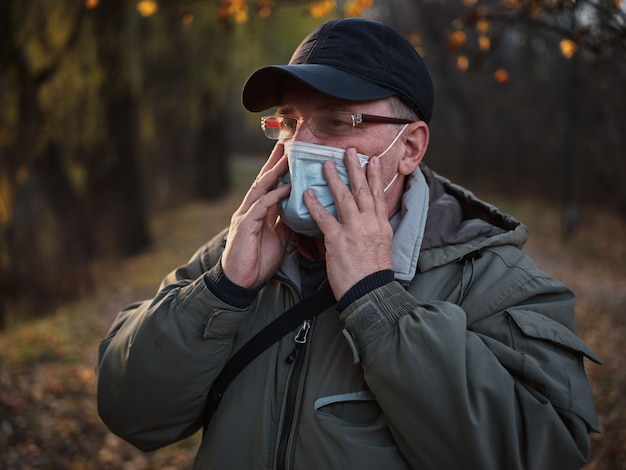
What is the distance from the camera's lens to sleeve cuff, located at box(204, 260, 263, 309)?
6.81 ft

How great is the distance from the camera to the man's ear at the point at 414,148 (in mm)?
2281

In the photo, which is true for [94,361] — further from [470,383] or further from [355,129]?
[470,383]

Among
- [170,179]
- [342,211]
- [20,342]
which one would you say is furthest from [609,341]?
[170,179]

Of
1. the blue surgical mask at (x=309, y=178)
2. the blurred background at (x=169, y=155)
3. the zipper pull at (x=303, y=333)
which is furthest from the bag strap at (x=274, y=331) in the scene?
the blurred background at (x=169, y=155)

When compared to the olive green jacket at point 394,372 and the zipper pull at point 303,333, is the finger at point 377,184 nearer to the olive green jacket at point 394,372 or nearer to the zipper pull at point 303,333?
the olive green jacket at point 394,372

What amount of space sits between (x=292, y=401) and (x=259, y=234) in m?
0.57

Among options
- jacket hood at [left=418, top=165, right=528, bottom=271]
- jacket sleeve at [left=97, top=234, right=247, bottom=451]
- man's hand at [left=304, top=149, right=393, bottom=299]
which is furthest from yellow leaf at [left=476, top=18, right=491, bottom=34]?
jacket sleeve at [left=97, top=234, right=247, bottom=451]

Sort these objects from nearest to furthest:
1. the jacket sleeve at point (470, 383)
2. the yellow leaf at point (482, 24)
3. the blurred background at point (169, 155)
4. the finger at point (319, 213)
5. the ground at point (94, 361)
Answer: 1. the jacket sleeve at point (470, 383)
2. the finger at point (319, 213)
3. the ground at point (94, 361)
4. the yellow leaf at point (482, 24)
5. the blurred background at point (169, 155)

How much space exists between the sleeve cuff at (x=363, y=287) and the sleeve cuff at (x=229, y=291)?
0.34m

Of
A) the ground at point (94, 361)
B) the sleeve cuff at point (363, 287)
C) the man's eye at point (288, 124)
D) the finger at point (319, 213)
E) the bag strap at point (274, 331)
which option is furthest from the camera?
the ground at point (94, 361)

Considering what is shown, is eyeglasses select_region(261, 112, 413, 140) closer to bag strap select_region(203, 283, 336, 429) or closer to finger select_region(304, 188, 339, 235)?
finger select_region(304, 188, 339, 235)

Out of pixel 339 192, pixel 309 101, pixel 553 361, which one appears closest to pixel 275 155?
pixel 309 101

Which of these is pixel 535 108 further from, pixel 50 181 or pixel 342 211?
pixel 342 211

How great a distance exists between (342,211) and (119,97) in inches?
423
